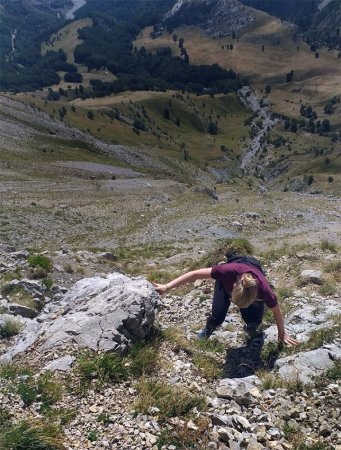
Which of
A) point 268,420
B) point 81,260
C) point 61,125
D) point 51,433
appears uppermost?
point 51,433

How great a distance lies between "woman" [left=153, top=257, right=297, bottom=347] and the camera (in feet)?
26.2

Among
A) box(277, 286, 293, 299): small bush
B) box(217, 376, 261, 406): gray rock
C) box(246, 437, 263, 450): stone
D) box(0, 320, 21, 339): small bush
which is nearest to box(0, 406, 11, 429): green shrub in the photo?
box(217, 376, 261, 406): gray rock

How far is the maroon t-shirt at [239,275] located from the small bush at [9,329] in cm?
566

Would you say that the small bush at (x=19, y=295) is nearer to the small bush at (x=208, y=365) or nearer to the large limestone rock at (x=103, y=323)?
the large limestone rock at (x=103, y=323)

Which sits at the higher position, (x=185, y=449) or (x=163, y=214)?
(x=185, y=449)

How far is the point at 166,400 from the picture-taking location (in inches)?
286

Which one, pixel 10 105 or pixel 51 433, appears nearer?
pixel 51 433

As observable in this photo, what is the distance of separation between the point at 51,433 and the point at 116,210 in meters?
44.0

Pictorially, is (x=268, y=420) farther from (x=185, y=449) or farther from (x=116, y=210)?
(x=116, y=210)

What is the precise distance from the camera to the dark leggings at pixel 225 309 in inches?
381

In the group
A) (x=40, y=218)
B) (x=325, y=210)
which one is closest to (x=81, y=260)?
(x=40, y=218)

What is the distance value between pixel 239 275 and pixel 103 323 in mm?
3012

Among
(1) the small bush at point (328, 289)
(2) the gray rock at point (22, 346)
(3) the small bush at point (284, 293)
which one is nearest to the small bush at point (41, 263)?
(2) the gray rock at point (22, 346)

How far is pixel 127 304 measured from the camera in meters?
9.42
